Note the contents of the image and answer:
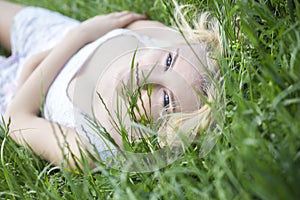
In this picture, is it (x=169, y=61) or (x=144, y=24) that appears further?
(x=144, y=24)

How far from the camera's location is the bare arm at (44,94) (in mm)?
1312

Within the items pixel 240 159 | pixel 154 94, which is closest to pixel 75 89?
pixel 154 94

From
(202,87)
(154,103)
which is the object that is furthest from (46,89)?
(202,87)

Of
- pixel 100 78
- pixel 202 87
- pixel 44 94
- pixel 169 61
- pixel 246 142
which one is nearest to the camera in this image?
pixel 246 142

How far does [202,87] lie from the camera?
3.87ft

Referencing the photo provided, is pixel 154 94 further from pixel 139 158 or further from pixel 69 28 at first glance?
pixel 69 28

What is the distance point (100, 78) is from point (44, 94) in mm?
281

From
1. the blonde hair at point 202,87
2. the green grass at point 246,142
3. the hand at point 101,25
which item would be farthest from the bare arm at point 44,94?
the blonde hair at point 202,87

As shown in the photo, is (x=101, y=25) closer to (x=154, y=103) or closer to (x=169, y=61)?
(x=169, y=61)

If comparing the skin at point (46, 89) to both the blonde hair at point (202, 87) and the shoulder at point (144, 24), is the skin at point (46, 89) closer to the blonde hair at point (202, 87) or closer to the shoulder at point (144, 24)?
the shoulder at point (144, 24)

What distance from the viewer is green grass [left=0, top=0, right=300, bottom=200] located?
2.07ft

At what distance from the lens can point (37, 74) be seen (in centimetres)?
157

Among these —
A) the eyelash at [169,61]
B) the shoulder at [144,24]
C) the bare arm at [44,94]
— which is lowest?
the bare arm at [44,94]

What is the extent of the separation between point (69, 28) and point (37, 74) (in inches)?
15.3
